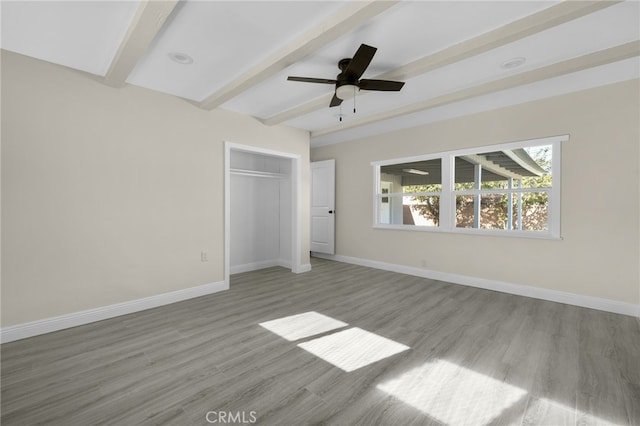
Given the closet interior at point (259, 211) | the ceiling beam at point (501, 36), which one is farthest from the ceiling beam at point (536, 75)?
the closet interior at point (259, 211)

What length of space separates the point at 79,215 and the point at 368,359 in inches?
122

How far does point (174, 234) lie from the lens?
3.59m

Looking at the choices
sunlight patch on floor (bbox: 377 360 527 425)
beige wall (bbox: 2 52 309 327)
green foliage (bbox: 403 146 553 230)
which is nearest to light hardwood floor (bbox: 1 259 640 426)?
sunlight patch on floor (bbox: 377 360 527 425)

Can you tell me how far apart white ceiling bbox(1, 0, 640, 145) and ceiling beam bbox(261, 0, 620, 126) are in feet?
0.06

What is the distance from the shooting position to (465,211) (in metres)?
4.48

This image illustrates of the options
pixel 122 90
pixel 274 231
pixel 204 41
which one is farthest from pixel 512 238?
pixel 122 90

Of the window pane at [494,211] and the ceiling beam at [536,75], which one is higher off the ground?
the ceiling beam at [536,75]

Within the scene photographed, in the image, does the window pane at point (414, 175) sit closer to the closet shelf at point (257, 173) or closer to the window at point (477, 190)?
the window at point (477, 190)

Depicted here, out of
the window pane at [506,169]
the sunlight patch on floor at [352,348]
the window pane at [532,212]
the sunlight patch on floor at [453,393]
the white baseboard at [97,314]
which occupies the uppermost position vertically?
the window pane at [506,169]

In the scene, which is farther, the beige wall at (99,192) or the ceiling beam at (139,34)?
the beige wall at (99,192)

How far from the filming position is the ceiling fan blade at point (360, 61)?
2.17 m

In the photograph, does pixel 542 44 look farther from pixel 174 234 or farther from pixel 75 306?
pixel 75 306

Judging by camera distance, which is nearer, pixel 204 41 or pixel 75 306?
pixel 204 41

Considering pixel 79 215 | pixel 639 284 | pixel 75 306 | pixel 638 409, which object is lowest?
pixel 638 409
